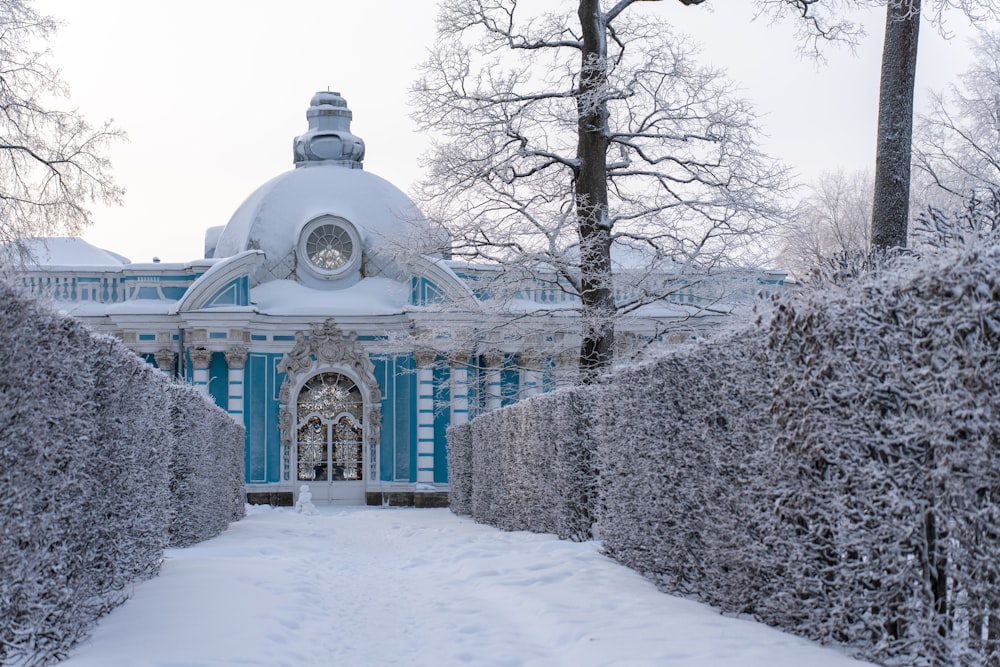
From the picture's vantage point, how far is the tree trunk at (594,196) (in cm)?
1473

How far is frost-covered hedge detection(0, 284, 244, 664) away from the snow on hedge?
3.88 metres

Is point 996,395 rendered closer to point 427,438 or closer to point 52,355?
point 52,355

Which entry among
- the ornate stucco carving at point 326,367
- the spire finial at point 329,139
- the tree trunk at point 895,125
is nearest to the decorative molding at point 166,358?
the ornate stucco carving at point 326,367

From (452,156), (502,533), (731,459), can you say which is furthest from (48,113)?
(731,459)

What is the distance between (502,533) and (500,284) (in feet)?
11.2

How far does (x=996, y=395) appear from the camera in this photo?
429 centimetres

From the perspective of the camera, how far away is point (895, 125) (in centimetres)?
1052

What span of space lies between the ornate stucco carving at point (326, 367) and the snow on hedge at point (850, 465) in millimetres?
19342

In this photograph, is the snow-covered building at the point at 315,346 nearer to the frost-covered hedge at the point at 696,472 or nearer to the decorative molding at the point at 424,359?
the decorative molding at the point at 424,359

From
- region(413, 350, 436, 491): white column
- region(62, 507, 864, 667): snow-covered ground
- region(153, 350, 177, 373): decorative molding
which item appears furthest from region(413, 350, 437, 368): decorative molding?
region(62, 507, 864, 667): snow-covered ground

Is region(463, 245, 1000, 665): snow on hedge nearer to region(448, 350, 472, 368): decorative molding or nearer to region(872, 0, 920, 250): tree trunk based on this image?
region(872, 0, 920, 250): tree trunk

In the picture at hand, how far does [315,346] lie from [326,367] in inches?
24.6

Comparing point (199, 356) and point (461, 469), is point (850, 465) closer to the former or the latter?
point (461, 469)

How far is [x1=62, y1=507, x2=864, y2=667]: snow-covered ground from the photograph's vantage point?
6.17m
